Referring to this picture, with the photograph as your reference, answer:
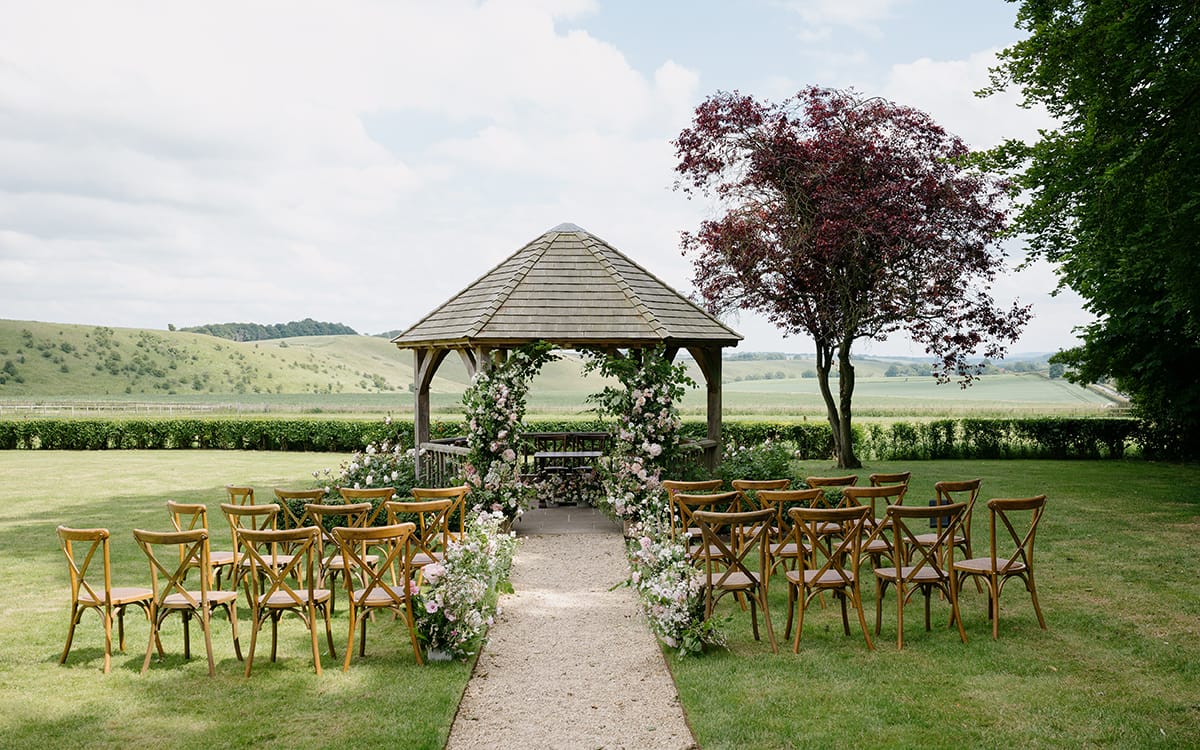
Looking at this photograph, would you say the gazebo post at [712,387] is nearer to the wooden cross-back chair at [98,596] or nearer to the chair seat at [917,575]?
the chair seat at [917,575]

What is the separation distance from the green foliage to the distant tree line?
137644 mm

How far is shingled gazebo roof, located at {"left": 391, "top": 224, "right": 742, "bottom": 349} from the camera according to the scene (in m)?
12.8

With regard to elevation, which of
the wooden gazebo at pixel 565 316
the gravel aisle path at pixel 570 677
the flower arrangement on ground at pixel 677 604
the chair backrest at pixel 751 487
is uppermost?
the wooden gazebo at pixel 565 316

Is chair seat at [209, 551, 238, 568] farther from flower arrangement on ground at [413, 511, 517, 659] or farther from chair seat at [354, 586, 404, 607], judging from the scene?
flower arrangement on ground at [413, 511, 517, 659]

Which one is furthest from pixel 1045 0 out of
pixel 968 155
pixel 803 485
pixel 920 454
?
pixel 920 454

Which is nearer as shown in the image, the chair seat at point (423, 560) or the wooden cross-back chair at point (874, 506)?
the chair seat at point (423, 560)

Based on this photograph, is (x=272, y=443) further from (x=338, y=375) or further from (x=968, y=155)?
(x=338, y=375)

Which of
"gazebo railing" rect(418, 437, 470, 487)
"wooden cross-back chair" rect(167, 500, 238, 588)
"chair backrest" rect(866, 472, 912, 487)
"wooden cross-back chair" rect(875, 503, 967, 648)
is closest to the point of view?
"wooden cross-back chair" rect(875, 503, 967, 648)

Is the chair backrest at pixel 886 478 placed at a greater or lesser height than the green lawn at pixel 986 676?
greater

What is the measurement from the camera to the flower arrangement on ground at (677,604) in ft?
21.9

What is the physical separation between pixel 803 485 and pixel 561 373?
11783cm

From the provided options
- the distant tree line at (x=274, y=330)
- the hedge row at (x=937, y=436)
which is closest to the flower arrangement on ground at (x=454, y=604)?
the hedge row at (x=937, y=436)

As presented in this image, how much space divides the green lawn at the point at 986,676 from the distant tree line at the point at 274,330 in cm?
14227

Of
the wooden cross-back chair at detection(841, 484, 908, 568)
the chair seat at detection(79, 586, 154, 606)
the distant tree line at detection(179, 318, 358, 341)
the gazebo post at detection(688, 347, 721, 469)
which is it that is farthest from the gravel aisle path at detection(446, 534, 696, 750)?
the distant tree line at detection(179, 318, 358, 341)
